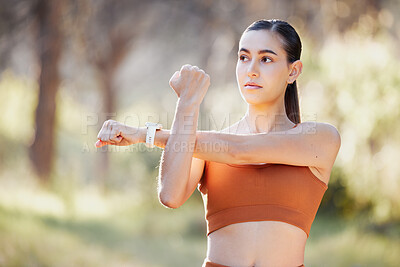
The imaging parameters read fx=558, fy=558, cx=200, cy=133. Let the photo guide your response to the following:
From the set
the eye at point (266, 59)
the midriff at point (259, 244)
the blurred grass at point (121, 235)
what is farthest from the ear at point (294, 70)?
the blurred grass at point (121, 235)

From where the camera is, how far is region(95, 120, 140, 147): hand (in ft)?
6.52

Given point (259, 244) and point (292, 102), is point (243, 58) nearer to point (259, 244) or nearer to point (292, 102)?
point (292, 102)

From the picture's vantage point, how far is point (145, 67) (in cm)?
1852

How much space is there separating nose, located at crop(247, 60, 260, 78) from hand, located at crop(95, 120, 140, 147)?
0.47 metres

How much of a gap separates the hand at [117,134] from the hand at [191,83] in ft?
0.70

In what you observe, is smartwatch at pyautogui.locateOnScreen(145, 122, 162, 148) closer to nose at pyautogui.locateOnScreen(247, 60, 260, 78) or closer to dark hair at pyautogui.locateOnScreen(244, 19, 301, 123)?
nose at pyautogui.locateOnScreen(247, 60, 260, 78)

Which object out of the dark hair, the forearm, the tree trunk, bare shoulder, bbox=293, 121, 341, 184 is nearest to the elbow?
the forearm

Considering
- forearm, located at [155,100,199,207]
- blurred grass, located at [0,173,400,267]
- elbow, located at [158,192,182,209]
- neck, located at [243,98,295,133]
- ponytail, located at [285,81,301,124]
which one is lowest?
blurred grass, located at [0,173,400,267]

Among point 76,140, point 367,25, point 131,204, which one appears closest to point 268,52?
point 367,25

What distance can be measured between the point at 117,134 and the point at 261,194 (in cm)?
56

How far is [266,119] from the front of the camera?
7.30 ft

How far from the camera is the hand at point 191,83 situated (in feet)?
6.49

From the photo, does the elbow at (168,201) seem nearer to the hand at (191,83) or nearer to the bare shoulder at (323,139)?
the hand at (191,83)

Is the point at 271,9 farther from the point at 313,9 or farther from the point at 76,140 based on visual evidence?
the point at 76,140
